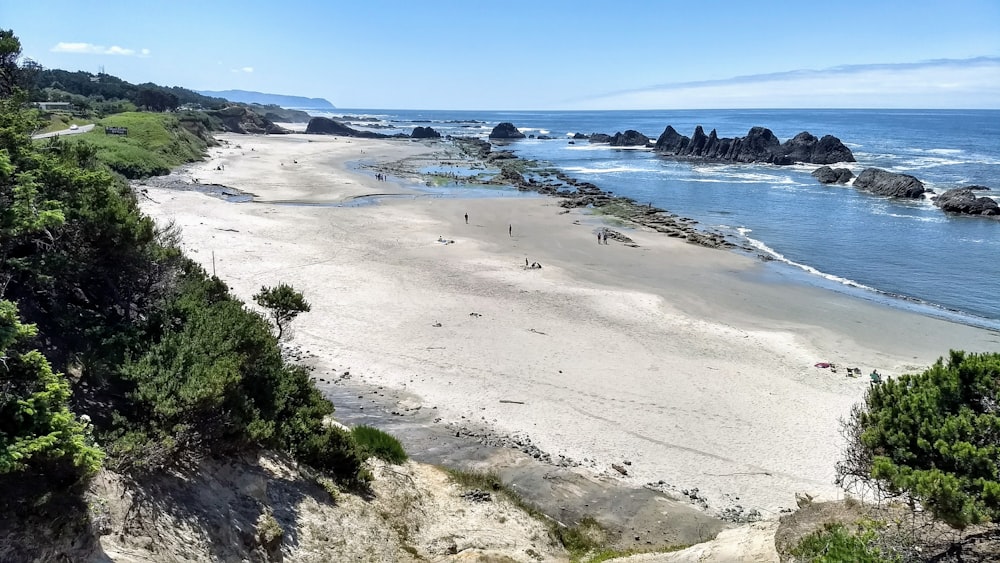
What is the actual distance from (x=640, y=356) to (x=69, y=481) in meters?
17.3

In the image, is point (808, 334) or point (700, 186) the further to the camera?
point (700, 186)

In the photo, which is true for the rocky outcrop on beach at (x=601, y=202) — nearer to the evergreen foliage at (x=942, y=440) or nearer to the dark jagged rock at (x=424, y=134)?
the evergreen foliage at (x=942, y=440)

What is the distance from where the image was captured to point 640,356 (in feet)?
67.2

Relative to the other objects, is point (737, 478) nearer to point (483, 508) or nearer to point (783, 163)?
point (483, 508)

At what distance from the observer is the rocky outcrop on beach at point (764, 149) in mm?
83125

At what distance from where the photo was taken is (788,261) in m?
34.3

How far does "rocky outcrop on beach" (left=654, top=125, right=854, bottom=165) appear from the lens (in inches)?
3273

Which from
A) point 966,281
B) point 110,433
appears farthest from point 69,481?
point 966,281

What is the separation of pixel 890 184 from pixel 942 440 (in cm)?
6172

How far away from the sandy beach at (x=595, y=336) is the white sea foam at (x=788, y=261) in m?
2.73

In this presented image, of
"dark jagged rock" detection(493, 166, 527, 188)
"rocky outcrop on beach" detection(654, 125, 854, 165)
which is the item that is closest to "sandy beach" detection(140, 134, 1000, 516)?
"dark jagged rock" detection(493, 166, 527, 188)

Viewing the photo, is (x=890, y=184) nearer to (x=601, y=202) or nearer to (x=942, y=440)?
(x=601, y=202)

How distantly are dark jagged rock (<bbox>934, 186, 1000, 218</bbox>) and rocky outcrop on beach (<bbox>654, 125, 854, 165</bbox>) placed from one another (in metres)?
34.4

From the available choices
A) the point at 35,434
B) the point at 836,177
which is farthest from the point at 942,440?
the point at 836,177
